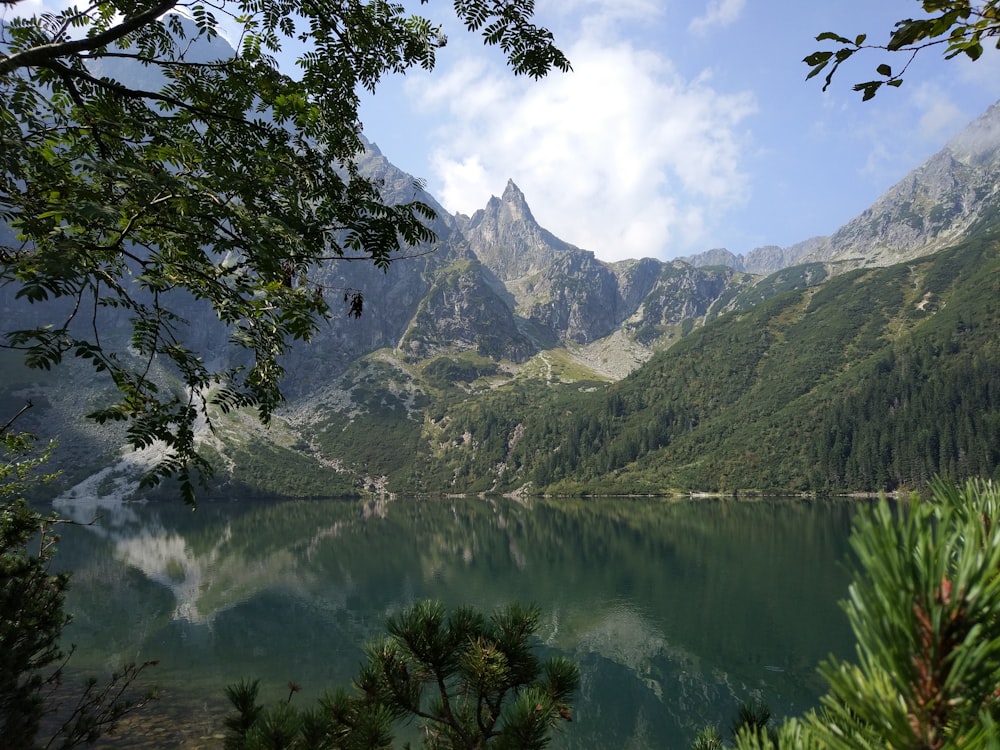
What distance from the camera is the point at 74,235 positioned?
363 centimetres

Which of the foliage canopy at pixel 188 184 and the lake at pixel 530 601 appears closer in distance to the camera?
the foliage canopy at pixel 188 184

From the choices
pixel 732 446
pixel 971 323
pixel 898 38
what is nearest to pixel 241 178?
pixel 898 38

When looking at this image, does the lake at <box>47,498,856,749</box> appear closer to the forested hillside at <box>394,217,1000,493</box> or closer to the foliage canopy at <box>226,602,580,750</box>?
the foliage canopy at <box>226,602,580,750</box>

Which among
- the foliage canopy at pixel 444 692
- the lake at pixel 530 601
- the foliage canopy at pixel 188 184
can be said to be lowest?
the lake at pixel 530 601

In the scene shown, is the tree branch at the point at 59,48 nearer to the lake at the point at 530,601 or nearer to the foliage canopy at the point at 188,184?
the foliage canopy at the point at 188,184

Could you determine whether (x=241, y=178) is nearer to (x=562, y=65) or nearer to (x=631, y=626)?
(x=562, y=65)

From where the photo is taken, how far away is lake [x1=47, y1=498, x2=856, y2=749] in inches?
1162

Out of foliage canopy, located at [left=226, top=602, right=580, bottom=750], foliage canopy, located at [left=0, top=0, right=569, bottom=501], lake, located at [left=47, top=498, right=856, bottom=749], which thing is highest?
foliage canopy, located at [left=0, top=0, right=569, bottom=501]

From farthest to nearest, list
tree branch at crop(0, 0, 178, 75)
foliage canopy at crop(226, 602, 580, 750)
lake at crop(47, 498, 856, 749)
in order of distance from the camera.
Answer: lake at crop(47, 498, 856, 749) < foliage canopy at crop(226, 602, 580, 750) < tree branch at crop(0, 0, 178, 75)

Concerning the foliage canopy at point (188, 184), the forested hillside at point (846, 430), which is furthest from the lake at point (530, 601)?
the forested hillside at point (846, 430)

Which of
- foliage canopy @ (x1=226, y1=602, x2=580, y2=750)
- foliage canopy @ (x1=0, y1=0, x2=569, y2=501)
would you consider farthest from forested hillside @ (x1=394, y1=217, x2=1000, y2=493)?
foliage canopy @ (x1=0, y1=0, x2=569, y2=501)

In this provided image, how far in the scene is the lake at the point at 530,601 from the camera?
96.8ft

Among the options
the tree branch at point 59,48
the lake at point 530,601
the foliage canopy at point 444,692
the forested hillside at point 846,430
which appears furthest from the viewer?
the forested hillside at point 846,430

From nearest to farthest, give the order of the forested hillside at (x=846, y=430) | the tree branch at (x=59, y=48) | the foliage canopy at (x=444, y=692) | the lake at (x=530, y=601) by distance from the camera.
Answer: the tree branch at (x=59, y=48) < the foliage canopy at (x=444, y=692) < the lake at (x=530, y=601) < the forested hillside at (x=846, y=430)
